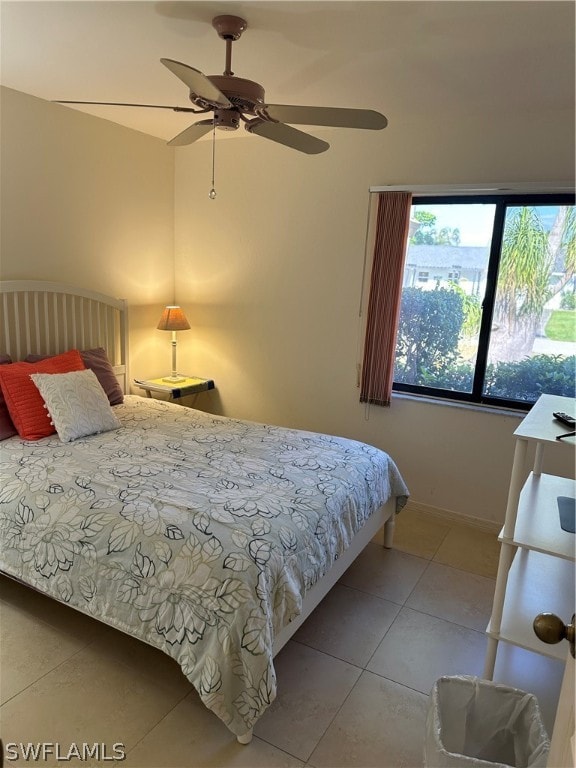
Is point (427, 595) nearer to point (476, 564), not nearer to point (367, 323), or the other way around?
point (476, 564)

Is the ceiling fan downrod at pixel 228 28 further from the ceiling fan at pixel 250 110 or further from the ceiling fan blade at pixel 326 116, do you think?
the ceiling fan blade at pixel 326 116

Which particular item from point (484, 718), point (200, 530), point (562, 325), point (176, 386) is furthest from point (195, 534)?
point (562, 325)

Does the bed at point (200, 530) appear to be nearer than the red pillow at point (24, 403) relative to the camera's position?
Yes

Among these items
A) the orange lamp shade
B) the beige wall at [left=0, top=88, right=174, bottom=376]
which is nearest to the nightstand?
the beige wall at [left=0, top=88, right=174, bottom=376]

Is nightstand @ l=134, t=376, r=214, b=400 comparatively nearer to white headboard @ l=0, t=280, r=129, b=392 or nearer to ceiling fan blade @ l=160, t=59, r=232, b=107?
white headboard @ l=0, t=280, r=129, b=392

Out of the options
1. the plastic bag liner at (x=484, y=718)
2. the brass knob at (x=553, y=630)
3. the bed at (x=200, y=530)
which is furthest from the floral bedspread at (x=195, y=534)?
the brass knob at (x=553, y=630)

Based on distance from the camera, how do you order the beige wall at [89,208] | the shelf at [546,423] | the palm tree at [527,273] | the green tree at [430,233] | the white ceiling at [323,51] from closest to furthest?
the shelf at [546,423] < the white ceiling at [323,51] < the palm tree at [527,273] < the beige wall at [89,208] < the green tree at [430,233]

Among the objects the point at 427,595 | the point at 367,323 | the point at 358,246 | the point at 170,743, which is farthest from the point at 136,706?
the point at 358,246

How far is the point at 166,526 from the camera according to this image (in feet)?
6.38

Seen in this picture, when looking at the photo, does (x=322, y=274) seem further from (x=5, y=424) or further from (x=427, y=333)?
(x=5, y=424)

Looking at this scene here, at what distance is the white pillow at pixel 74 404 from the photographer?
280 cm

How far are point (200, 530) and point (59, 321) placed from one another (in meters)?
2.14

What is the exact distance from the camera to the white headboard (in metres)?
3.14

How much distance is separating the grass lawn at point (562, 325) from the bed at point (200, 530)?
126 centimetres
